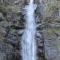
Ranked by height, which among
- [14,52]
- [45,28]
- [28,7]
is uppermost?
[28,7]

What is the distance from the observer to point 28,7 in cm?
832

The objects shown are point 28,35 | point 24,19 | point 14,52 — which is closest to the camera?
point 14,52

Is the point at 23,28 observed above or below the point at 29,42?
above

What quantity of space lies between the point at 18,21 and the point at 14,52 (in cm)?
111

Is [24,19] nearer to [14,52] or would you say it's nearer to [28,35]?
[28,35]

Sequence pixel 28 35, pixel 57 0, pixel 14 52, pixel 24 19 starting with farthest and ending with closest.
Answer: pixel 57 0 → pixel 24 19 → pixel 28 35 → pixel 14 52

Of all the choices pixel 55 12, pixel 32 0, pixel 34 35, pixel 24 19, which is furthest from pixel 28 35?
pixel 32 0

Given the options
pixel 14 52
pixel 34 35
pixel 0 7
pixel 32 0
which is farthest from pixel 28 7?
pixel 14 52

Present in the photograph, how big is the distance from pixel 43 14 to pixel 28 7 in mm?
756

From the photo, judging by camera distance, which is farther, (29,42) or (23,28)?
(23,28)

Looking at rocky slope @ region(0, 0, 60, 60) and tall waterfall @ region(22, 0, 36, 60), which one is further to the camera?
tall waterfall @ region(22, 0, 36, 60)

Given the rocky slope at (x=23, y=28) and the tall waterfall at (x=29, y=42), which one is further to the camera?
the tall waterfall at (x=29, y=42)

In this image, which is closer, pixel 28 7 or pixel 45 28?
pixel 45 28

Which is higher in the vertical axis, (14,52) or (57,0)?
(57,0)
